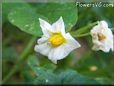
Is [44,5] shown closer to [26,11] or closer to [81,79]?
[26,11]

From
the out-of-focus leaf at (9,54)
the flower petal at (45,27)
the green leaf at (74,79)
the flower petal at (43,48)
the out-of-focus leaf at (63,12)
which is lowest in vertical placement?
the out-of-focus leaf at (9,54)

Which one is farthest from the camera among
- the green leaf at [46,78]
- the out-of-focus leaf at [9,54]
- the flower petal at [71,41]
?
the out-of-focus leaf at [9,54]

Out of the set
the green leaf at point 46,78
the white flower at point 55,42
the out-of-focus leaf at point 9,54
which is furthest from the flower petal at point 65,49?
the out-of-focus leaf at point 9,54

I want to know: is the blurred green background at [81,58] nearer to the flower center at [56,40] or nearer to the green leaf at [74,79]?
the green leaf at [74,79]

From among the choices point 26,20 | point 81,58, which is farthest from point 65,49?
point 81,58

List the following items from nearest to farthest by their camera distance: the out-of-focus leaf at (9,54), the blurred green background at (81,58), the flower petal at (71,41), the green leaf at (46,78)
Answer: the flower petal at (71,41), the green leaf at (46,78), the blurred green background at (81,58), the out-of-focus leaf at (9,54)

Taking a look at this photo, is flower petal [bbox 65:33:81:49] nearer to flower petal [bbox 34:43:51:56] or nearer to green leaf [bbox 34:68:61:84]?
flower petal [bbox 34:43:51:56]

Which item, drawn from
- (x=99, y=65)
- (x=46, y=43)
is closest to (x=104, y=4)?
(x=46, y=43)
